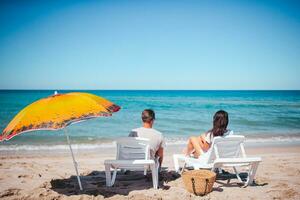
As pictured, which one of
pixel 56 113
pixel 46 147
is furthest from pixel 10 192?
pixel 46 147

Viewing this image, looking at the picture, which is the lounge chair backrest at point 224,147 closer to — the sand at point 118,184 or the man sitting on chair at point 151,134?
the sand at point 118,184

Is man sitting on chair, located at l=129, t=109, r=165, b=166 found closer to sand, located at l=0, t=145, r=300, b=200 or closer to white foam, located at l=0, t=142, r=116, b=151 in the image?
sand, located at l=0, t=145, r=300, b=200

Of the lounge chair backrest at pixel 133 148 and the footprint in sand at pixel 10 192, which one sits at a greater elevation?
the lounge chair backrest at pixel 133 148

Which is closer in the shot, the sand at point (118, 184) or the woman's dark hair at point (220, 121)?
the sand at point (118, 184)

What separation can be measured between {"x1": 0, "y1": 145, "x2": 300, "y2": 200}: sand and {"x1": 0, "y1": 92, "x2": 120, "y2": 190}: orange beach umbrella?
1.46m

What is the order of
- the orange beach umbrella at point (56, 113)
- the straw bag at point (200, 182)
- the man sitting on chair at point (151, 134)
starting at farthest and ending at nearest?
the man sitting on chair at point (151, 134)
the straw bag at point (200, 182)
the orange beach umbrella at point (56, 113)

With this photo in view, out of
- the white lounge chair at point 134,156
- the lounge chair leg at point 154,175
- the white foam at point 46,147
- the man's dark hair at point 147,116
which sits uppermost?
the man's dark hair at point 147,116

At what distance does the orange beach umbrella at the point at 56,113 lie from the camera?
371 cm

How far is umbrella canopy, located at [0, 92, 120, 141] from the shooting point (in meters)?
3.71

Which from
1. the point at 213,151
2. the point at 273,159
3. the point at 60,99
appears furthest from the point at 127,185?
the point at 273,159

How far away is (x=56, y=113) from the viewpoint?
386 cm

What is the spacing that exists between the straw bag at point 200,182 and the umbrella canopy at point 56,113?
1727 mm

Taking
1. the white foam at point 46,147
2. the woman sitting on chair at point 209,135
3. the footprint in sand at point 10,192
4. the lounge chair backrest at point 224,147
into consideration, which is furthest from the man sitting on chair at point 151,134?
the white foam at point 46,147

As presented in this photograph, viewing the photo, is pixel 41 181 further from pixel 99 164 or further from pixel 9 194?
pixel 99 164
